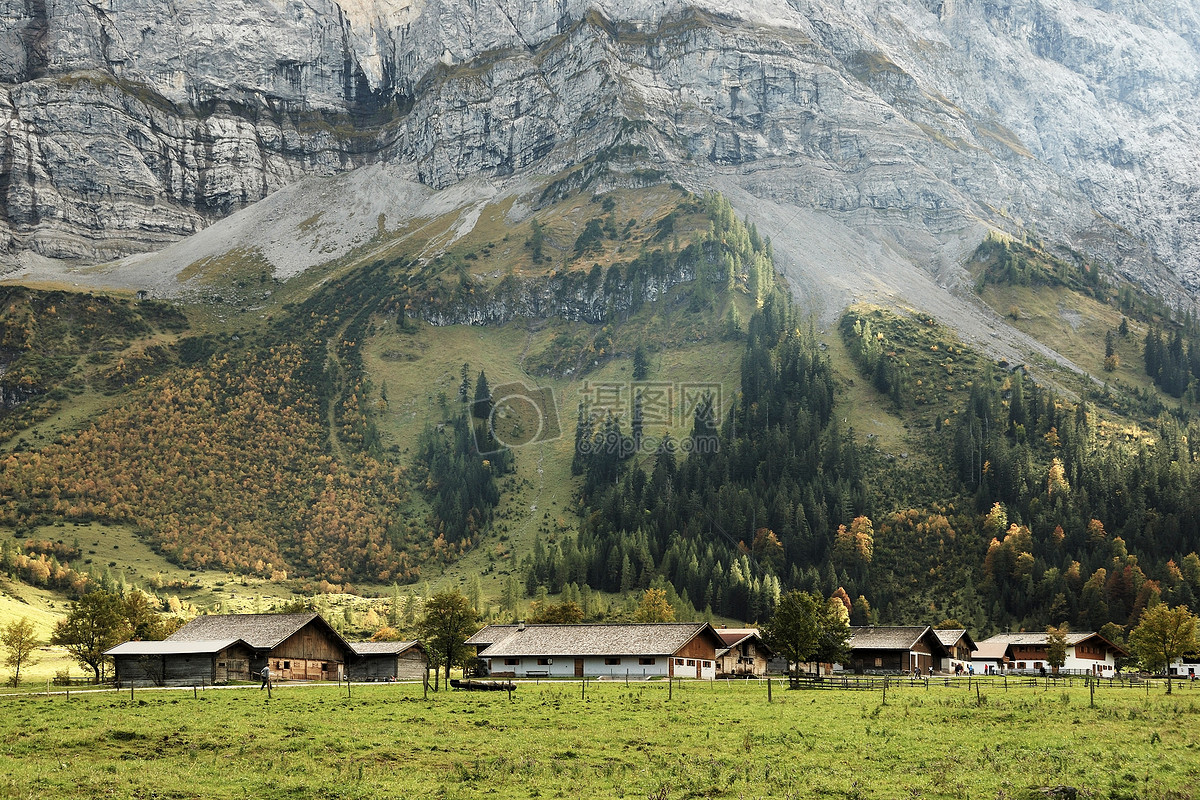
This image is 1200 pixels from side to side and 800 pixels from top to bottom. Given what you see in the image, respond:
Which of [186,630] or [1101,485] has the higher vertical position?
[1101,485]

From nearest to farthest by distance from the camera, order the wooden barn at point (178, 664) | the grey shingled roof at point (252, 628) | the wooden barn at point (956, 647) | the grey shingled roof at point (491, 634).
Result: the wooden barn at point (178, 664)
the grey shingled roof at point (252, 628)
the grey shingled roof at point (491, 634)
the wooden barn at point (956, 647)

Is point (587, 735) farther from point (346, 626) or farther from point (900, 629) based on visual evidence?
point (346, 626)

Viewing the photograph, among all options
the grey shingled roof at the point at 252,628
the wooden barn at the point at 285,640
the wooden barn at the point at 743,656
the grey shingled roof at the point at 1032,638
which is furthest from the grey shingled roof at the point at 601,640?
the grey shingled roof at the point at 1032,638

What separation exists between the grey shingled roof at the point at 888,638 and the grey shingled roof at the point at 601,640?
773 inches

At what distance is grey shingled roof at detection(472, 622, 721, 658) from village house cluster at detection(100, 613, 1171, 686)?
11cm

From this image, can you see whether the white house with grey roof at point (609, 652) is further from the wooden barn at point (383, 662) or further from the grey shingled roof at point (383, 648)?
the wooden barn at point (383, 662)

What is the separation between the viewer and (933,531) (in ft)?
614

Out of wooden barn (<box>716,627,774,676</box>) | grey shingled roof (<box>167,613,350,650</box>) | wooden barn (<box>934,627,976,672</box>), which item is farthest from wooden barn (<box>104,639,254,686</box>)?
wooden barn (<box>934,627,976,672</box>)

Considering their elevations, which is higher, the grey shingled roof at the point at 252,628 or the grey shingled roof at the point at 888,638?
the grey shingled roof at the point at 252,628

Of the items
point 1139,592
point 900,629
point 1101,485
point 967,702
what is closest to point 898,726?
point 967,702

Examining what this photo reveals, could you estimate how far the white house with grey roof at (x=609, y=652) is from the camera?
4040 inches

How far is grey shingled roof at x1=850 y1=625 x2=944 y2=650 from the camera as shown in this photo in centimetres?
11669

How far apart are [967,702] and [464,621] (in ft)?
130

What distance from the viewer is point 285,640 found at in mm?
96250
